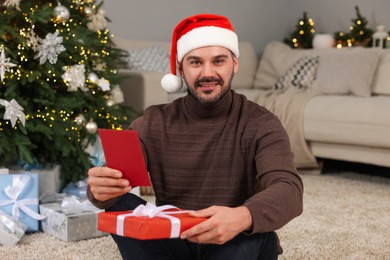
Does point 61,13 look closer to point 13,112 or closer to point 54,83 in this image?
point 54,83

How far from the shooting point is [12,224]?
2361 mm

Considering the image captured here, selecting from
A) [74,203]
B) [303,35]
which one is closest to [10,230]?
[74,203]

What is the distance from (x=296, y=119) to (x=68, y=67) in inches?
59.2

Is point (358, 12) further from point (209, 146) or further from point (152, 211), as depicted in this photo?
point (152, 211)

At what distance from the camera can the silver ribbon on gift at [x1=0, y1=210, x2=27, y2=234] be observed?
235 cm

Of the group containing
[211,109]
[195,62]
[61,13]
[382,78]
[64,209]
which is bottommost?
[64,209]

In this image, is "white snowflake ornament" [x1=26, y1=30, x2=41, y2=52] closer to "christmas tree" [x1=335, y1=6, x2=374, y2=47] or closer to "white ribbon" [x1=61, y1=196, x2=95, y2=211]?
"white ribbon" [x1=61, y1=196, x2=95, y2=211]

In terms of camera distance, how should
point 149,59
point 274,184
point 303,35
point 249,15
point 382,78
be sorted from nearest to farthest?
1. point 274,184
2. point 382,78
3. point 149,59
4. point 303,35
5. point 249,15

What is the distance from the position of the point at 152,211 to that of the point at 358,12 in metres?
3.97

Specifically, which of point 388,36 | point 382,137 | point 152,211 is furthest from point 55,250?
point 388,36

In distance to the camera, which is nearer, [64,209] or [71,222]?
[71,222]

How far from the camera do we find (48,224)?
2.46 meters

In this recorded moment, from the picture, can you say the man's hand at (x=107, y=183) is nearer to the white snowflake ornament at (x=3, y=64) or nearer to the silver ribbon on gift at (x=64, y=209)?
the silver ribbon on gift at (x=64, y=209)

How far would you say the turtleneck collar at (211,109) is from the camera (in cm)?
164
